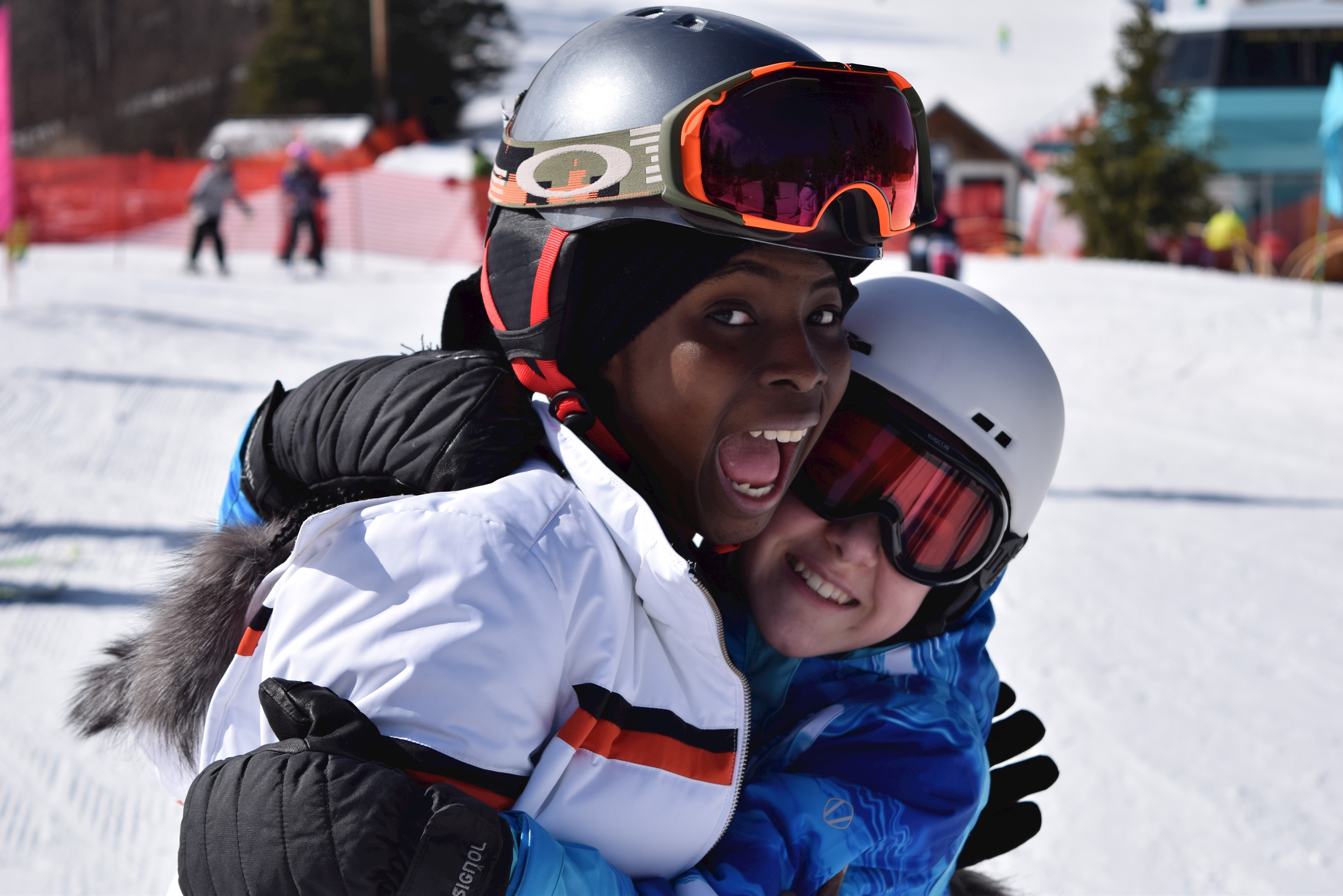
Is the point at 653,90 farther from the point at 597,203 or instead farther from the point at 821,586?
the point at 821,586

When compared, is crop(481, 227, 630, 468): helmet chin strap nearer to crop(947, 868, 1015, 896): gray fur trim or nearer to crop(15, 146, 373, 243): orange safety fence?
crop(947, 868, 1015, 896): gray fur trim

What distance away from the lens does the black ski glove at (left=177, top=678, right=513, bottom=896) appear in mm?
1109

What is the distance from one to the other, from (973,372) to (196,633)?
151 centimetres

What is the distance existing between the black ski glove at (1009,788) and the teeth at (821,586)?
21.0 inches

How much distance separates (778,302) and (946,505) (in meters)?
0.73

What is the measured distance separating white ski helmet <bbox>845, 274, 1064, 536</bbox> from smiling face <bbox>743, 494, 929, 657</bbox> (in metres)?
0.29

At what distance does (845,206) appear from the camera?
1.72 meters

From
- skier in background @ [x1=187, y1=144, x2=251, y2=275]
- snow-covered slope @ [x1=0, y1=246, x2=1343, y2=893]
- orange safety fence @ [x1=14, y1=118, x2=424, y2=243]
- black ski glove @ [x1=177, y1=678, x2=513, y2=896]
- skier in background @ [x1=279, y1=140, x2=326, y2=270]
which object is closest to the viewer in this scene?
black ski glove @ [x1=177, y1=678, x2=513, y2=896]

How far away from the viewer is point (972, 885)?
242 centimetres

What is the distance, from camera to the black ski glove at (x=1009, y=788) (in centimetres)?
231

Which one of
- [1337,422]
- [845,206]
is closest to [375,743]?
[845,206]

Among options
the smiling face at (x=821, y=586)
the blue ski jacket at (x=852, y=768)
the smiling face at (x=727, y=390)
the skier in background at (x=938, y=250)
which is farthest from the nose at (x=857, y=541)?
the skier in background at (x=938, y=250)

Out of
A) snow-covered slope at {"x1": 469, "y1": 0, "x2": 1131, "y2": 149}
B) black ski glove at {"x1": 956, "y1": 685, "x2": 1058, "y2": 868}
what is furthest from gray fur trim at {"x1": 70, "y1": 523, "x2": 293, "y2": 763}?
snow-covered slope at {"x1": 469, "y1": 0, "x2": 1131, "y2": 149}

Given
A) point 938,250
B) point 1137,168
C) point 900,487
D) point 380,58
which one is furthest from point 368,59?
point 900,487
